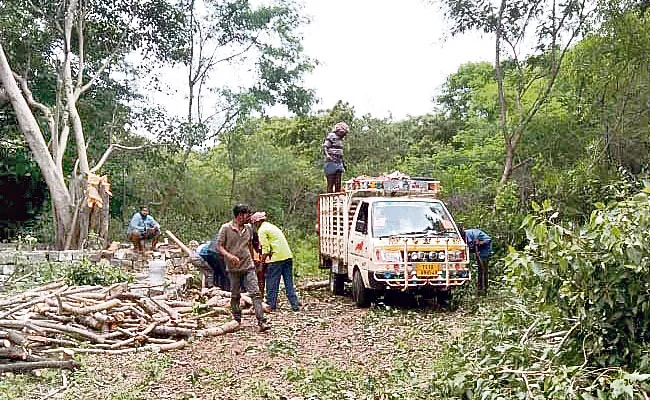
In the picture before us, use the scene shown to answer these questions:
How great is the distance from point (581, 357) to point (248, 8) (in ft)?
72.9

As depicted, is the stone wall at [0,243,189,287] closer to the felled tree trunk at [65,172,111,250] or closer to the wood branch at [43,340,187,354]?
the felled tree trunk at [65,172,111,250]

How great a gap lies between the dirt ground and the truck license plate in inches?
25.3

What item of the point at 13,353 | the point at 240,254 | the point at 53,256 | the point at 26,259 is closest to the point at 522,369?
the point at 13,353

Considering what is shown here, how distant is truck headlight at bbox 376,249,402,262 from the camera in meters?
11.7

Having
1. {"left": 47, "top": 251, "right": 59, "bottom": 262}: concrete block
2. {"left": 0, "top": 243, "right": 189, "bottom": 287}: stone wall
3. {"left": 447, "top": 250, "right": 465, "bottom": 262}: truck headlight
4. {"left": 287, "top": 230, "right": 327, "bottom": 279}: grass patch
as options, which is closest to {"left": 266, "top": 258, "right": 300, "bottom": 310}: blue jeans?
{"left": 447, "top": 250, "right": 465, "bottom": 262}: truck headlight

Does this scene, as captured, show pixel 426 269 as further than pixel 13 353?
Yes

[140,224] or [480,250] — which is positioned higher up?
[140,224]

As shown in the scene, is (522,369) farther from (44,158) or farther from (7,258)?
(44,158)

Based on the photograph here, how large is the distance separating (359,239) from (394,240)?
88cm

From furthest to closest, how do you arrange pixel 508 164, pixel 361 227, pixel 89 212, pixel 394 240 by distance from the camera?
pixel 508 164 < pixel 89 212 < pixel 361 227 < pixel 394 240

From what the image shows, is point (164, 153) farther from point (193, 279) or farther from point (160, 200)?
point (193, 279)

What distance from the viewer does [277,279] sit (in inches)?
476

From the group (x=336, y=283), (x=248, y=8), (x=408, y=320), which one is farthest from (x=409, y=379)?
(x=248, y=8)

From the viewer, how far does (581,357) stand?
5.58 meters
